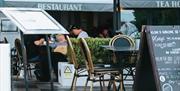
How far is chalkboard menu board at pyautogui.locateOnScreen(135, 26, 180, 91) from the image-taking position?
628 cm

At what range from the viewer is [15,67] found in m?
12.3

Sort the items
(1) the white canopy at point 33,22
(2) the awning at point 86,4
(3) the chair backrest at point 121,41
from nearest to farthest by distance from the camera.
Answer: (1) the white canopy at point 33,22, (3) the chair backrest at point 121,41, (2) the awning at point 86,4

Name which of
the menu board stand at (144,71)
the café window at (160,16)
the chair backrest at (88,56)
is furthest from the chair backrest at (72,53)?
the café window at (160,16)

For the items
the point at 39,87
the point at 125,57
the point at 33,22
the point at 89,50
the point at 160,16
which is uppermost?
the point at 160,16

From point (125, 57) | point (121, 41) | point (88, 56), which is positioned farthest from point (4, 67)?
point (121, 41)

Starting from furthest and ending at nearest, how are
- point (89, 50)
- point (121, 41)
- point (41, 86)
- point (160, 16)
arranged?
1. point (160, 16)
2. point (41, 86)
3. point (121, 41)
4. point (89, 50)

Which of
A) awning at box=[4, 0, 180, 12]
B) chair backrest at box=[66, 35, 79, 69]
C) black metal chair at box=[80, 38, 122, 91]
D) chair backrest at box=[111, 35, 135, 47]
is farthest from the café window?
black metal chair at box=[80, 38, 122, 91]

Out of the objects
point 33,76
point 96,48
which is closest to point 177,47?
point 96,48

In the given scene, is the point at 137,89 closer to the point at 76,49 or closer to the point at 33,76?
the point at 76,49

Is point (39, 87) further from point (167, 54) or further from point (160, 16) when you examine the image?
point (160, 16)

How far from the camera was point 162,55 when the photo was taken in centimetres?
638

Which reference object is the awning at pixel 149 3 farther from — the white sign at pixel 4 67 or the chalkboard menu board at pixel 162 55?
the white sign at pixel 4 67

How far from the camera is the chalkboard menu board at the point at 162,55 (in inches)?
247

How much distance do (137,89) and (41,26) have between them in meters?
1.46
